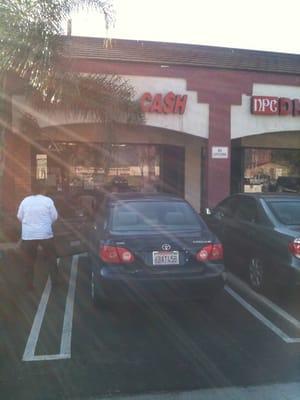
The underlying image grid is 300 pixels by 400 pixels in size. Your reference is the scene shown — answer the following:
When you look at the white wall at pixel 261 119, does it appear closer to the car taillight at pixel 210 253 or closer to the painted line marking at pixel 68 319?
the painted line marking at pixel 68 319

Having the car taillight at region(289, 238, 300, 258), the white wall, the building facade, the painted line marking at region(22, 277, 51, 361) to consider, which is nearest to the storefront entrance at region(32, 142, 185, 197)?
the building facade

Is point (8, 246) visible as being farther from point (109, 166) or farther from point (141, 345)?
point (109, 166)

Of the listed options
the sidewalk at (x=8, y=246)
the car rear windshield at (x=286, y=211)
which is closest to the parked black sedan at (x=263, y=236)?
the car rear windshield at (x=286, y=211)

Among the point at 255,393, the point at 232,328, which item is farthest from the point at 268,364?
the point at 232,328

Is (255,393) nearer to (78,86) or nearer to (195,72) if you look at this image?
(78,86)

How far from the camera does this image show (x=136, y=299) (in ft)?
18.8

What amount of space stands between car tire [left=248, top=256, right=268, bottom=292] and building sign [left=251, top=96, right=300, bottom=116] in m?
7.60

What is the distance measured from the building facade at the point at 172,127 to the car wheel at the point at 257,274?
5.67m

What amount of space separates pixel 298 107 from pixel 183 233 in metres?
10.0

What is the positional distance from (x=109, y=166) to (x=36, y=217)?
7.75 m

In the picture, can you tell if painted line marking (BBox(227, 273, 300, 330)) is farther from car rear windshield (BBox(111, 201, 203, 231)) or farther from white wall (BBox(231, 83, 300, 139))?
white wall (BBox(231, 83, 300, 139))

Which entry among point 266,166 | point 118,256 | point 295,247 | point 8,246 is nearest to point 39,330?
point 118,256

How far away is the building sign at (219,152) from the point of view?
14.1 metres

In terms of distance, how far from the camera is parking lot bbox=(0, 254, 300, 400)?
4324mm
